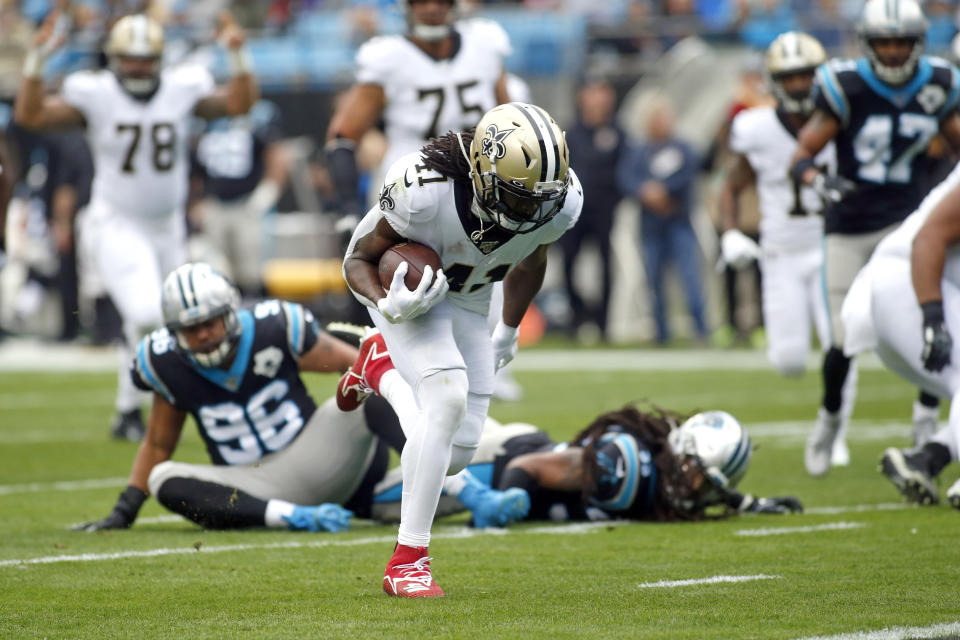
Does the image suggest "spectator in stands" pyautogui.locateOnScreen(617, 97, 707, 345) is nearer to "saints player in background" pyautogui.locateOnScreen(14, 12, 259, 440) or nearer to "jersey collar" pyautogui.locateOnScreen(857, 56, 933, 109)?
"saints player in background" pyautogui.locateOnScreen(14, 12, 259, 440)

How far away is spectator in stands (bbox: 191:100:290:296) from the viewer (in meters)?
14.2

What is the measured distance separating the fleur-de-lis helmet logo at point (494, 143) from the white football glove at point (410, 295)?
32 cm

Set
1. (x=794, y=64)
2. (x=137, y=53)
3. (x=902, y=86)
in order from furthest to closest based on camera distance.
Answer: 1. (x=137, y=53)
2. (x=794, y=64)
3. (x=902, y=86)

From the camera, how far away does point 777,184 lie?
7.70m

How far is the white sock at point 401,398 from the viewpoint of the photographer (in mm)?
4039

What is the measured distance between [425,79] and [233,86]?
3.47 ft

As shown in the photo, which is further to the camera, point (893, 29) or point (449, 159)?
point (893, 29)

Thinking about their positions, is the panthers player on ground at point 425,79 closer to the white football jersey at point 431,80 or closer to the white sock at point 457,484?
the white football jersey at point 431,80

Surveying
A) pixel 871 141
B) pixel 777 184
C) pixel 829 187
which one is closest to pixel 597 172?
pixel 777 184

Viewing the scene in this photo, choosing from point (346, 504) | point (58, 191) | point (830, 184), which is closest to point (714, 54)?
point (58, 191)

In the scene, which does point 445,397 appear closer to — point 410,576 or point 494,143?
point 410,576

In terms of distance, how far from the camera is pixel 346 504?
5.45m

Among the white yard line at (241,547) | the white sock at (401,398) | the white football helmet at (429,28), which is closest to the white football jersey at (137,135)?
the white football helmet at (429,28)

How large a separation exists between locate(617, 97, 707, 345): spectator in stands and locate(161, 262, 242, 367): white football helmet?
8.28 meters
